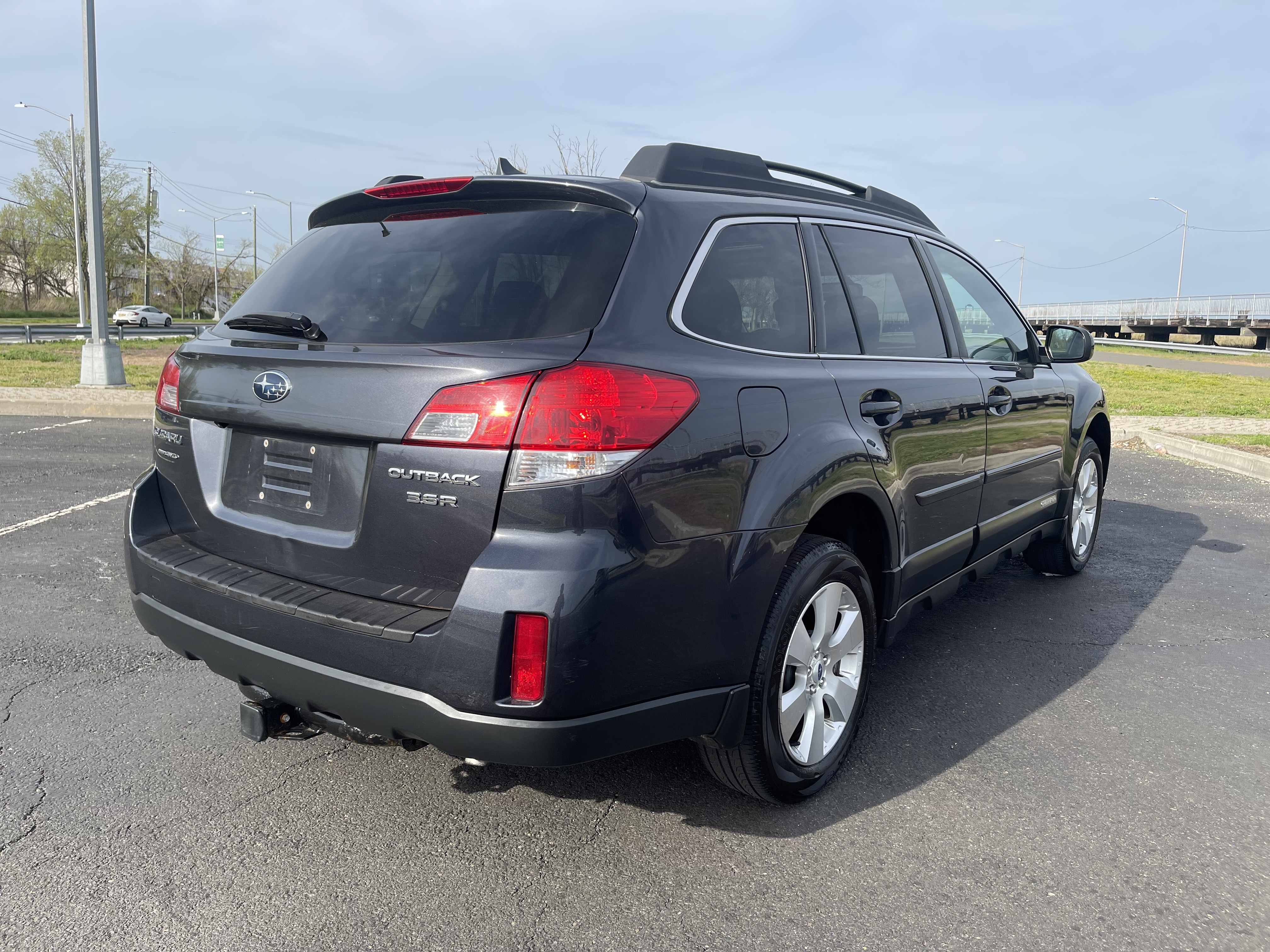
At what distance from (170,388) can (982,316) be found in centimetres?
333

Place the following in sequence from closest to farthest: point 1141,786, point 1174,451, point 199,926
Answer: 1. point 199,926
2. point 1141,786
3. point 1174,451

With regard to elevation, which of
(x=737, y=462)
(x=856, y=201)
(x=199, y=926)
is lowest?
(x=199, y=926)

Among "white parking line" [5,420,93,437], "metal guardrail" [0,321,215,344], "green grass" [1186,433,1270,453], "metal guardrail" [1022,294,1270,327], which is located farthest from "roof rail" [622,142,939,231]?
"metal guardrail" [1022,294,1270,327]

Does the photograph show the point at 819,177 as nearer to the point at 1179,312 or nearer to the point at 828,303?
the point at 828,303

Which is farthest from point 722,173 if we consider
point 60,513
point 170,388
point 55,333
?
point 55,333

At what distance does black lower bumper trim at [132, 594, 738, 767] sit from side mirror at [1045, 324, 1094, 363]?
335 cm

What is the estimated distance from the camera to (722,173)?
3.17 metres

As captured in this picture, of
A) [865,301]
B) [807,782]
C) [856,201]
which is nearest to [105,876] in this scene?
[807,782]

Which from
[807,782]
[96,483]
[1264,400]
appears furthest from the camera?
[1264,400]

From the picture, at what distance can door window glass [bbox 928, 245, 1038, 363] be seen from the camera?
13.6ft

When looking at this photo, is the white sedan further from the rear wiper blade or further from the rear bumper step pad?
the rear bumper step pad

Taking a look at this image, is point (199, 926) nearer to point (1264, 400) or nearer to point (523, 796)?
point (523, 796)

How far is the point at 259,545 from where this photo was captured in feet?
8.57

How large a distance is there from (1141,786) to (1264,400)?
55.4 feet
